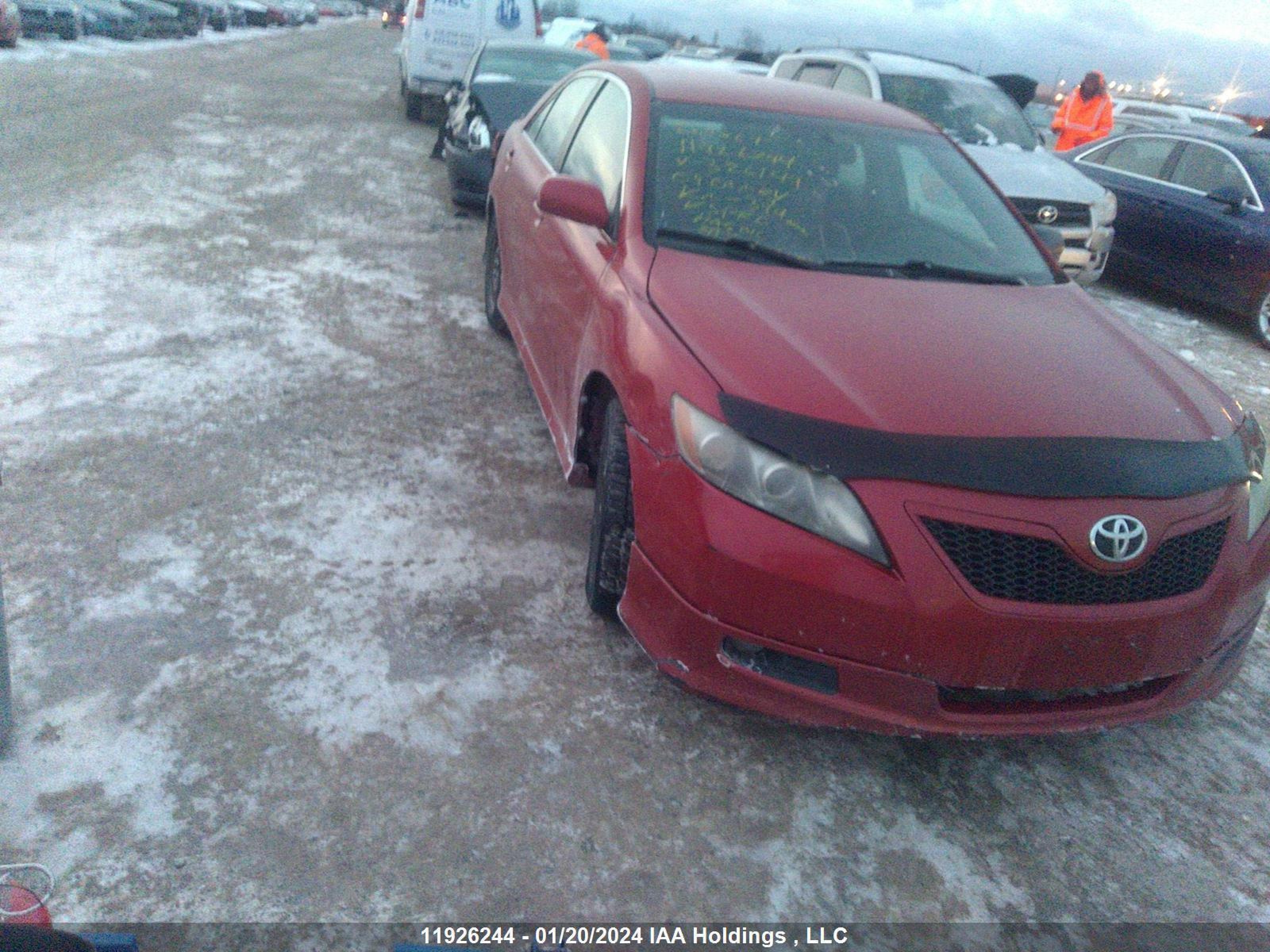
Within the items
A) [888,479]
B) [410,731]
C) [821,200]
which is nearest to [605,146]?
[821,200]

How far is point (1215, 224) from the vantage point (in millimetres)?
7711

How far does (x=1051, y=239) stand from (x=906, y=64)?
5345mm

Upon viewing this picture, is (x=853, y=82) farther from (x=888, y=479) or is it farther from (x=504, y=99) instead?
(x=888, y=479)

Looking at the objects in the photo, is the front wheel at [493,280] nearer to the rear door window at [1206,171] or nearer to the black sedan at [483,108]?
the black sedan at [483,108]

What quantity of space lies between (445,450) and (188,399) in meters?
1.19

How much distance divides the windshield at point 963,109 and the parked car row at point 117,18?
48.5ft

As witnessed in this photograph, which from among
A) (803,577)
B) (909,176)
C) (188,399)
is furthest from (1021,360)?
(188,399)

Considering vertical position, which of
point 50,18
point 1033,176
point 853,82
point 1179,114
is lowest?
point 50,18

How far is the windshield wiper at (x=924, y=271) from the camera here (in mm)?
3275

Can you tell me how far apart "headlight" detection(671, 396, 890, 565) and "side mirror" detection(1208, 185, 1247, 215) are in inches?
277

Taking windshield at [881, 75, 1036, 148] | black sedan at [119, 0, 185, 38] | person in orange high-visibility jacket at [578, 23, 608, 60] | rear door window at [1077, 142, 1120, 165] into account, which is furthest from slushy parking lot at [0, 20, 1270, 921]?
black sedan at [119, 0, 185, 38]

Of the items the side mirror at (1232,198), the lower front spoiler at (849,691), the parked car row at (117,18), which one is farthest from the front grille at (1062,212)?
the parked car row at (117,18)

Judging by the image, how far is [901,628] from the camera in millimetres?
2242

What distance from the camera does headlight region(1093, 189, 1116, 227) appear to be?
753 cm
